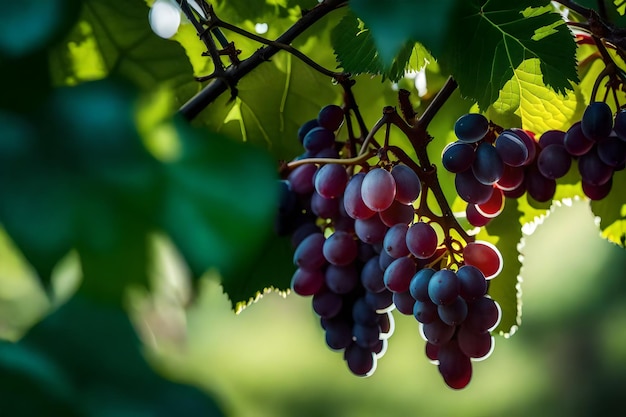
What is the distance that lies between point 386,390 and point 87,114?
380cm

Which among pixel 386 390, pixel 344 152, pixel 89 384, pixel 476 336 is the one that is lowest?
pixel 89 384

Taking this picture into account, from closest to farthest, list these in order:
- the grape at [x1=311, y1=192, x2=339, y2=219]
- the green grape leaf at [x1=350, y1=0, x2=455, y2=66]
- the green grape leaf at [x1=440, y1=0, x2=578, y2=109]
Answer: the green grape leaf at [x1=350, y1=0, x2=455, y2=66] → the green grape leaf at [x1=440, y1=0, x2=578, y2=109] → the grape at [x1=311, y1=192, x2=339, y2=219]

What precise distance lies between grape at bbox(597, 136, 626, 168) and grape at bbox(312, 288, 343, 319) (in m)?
0.20

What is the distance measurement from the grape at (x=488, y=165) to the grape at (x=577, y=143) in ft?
0.23

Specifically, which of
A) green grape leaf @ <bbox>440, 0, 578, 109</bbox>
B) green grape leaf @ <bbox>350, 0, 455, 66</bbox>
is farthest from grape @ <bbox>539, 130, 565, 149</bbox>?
green grape leaf @ <bbox>350, 0, 455, 66</bbox>

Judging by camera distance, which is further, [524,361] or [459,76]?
[524,361]

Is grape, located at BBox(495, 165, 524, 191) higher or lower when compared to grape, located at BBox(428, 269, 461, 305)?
higher

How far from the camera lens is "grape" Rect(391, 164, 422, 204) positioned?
45 centimetres

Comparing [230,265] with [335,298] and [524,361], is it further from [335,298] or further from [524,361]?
[524,361]

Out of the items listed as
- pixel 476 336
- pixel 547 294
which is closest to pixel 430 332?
pixel 476 336

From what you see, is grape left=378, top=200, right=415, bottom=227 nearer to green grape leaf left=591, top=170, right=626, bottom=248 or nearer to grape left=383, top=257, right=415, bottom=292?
grape left=383, top=257, right=415, bottom=292

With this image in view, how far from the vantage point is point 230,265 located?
168 mm

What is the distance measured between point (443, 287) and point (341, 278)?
9cm

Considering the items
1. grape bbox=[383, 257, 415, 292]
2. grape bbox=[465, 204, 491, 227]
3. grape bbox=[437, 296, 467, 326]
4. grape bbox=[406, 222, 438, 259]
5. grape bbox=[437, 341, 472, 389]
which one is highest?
grape bbox=[465, 204, 491, 227]
